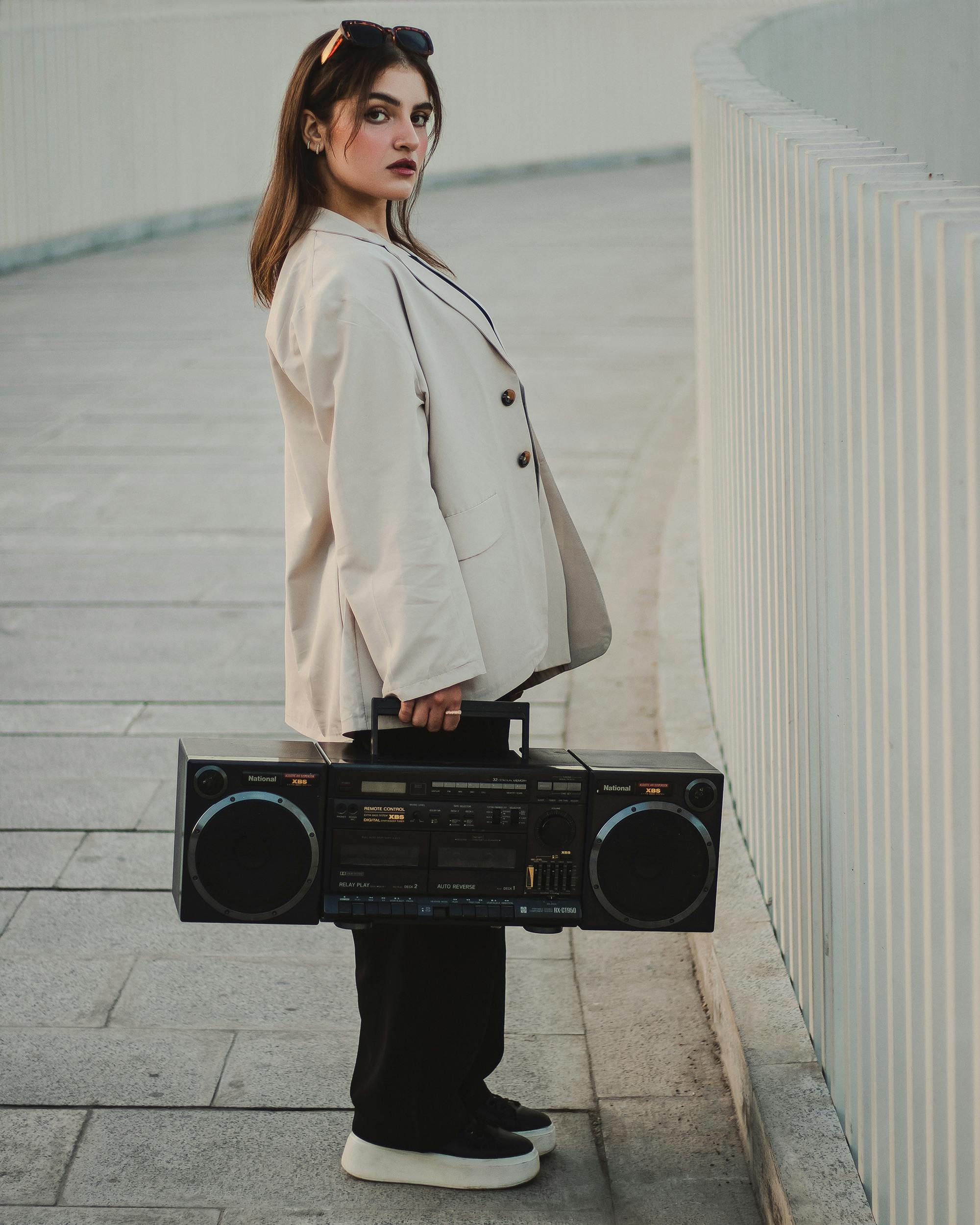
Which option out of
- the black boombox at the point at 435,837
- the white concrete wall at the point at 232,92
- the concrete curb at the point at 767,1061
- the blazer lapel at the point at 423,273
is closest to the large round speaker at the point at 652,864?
the black boombox at the point at 435,837

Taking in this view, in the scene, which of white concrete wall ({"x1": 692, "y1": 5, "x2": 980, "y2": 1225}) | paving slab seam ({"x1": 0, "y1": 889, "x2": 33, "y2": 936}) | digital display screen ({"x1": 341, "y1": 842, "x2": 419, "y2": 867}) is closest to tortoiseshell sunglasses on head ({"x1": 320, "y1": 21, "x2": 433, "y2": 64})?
white concrete wall ({"x1": 692, "y1": 5, "x2": 980, "y2": 1225})

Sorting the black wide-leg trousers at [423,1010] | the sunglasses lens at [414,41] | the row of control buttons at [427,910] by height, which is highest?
the sunglasses lens at [414,41]

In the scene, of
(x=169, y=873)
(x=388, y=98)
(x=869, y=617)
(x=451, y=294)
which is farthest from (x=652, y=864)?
(x=169, y=873)

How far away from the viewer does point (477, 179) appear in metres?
22.1

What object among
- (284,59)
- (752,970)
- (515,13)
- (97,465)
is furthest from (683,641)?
(515,13)

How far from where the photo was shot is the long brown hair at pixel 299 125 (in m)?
2.44

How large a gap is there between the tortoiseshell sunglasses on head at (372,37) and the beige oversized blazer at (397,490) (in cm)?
25

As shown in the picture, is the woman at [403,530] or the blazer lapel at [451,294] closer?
the woman at [403,530]

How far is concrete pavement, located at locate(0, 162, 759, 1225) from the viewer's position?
2.72 meters

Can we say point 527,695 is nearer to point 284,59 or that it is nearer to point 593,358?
point 593,358

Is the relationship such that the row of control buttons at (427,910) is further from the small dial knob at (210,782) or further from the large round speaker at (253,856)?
the small dial knob at (210,782)

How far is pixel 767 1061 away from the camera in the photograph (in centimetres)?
279

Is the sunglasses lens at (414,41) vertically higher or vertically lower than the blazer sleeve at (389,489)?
higher

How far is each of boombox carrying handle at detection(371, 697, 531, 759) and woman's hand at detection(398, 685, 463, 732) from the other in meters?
0.01
